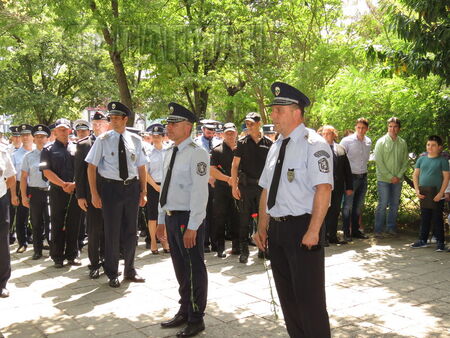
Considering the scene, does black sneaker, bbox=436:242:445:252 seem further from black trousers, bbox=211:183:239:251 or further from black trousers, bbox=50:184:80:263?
black trousers, bbox=50:184:80:263

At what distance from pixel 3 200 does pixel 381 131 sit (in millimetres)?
7243

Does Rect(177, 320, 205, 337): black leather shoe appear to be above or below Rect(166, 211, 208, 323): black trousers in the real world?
below

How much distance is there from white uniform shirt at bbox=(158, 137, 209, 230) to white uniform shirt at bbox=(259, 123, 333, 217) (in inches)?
46.5

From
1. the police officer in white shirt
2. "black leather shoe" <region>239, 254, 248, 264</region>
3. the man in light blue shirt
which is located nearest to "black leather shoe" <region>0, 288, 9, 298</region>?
the police officer in white shirt

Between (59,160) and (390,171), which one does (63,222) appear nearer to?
(59,160)

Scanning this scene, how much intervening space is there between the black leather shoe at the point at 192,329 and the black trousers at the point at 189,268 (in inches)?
1.6

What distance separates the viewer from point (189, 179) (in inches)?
211

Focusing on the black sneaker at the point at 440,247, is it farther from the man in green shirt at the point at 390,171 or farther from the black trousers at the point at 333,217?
the black trousers at the point at 333,217

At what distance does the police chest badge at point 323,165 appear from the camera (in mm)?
4008

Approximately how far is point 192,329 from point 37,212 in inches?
193

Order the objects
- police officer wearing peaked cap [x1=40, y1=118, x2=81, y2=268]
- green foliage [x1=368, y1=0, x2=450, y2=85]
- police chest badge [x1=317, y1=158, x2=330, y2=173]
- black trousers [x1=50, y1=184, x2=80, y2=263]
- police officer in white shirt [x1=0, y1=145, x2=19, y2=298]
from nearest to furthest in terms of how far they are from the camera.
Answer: police chest badge [x1=317, y1=158, x2=330, y2=173], police officer in white shirt [x1=0, y1=145, x2=19, y2=298], green foliage [x1=368, y1=0, x2=450, y2=85], police officer wearing peaked cap [x1=40, y1=118, x2=81, y2=268], black trousers [x1=50, y1=184, x2=80, y2=263]

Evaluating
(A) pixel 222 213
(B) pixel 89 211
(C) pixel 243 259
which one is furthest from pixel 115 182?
(A) pixel 222 213

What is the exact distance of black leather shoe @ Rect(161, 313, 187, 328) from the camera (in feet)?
17.4

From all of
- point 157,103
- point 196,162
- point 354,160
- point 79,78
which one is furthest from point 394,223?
point 79,78
